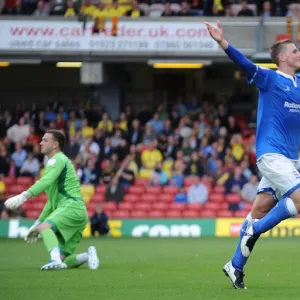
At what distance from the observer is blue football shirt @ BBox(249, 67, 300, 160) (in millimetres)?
9188

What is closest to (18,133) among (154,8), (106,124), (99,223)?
(106,124)

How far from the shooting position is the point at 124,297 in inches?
345

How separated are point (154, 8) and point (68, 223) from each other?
1646cm

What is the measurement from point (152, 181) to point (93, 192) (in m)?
1.67

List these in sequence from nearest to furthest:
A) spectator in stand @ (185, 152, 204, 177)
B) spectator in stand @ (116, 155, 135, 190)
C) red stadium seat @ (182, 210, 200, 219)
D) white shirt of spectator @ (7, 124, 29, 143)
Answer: red stadium seat @ (182, 210, 200, 219) → spectator in stand @ (116, 155, 135, 190) → spectator in stand @ (185, 152, 204, 177) → white shirt of spectator @ (7, 124, 29, 143)

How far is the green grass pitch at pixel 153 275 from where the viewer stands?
29.5 feet

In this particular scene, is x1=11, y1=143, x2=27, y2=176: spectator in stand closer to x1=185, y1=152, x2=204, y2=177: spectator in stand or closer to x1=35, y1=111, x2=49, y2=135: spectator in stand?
x1=35, y1=111, x2=49, y2=135: spectator in stand

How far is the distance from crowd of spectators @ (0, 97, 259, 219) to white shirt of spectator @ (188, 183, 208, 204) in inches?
1.1

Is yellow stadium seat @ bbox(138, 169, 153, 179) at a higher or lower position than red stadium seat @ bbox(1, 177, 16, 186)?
higher

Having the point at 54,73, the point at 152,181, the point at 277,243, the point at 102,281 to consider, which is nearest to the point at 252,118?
the point at 152,181

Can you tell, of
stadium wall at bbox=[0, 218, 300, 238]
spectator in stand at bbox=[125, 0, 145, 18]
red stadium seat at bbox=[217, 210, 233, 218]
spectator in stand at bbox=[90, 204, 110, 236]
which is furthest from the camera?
spectator in stand at bbox=[125, 0, 145, 18]

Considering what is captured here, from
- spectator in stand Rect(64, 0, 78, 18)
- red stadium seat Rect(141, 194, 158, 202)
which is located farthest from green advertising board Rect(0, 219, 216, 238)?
spectator in stand Rect(64, 0, 78, 18)

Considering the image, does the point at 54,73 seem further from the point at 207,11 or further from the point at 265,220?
the point at 265,220

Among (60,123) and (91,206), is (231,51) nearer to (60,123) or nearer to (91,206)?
(91,206)
